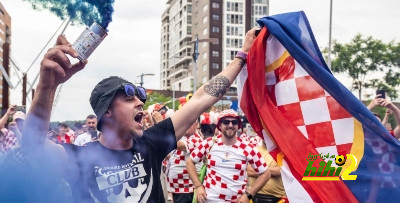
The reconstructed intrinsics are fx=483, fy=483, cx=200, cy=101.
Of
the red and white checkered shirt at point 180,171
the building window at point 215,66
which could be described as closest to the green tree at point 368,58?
the red and white checkered shirt at point 180,171

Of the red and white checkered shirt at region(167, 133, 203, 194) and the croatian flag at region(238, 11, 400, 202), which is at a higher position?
the croatian flag at region(238, 11, 400, 202)

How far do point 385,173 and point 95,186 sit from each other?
2111 mm

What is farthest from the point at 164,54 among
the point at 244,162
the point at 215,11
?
the point at 244,162

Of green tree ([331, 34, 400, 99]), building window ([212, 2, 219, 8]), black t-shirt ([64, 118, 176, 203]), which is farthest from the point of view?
building window ([212, 2, 219, 8])

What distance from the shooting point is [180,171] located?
7.45 m

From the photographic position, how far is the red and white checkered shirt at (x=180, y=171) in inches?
291

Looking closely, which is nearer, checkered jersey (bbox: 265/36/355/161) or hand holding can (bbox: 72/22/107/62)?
hand holding can (bbox: 72/22/107/62)

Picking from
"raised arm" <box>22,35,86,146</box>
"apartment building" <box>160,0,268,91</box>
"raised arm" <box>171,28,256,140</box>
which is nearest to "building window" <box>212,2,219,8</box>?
"apartment building" <box>160,0,268,91</box>

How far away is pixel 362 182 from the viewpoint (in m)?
3.56

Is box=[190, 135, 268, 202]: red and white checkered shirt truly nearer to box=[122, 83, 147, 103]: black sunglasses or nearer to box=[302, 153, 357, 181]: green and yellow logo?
box=[302, 153, 357, 181]: green and yellow logo

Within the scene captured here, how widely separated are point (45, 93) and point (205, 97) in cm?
144

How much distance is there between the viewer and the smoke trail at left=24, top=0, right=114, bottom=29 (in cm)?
245

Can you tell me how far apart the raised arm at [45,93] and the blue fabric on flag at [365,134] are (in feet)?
6.35

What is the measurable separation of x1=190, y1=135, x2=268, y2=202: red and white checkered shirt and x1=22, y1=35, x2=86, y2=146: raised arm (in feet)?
13.4
